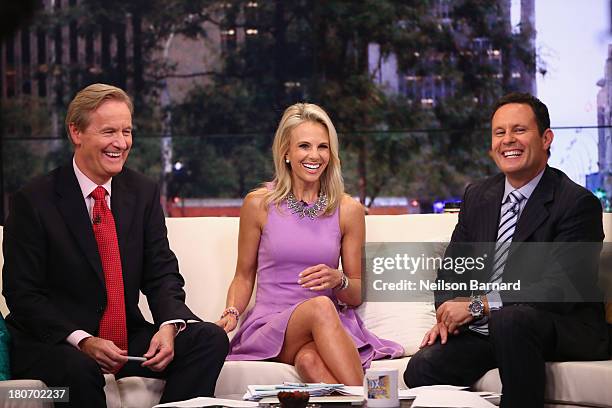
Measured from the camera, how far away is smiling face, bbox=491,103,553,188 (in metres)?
2.99

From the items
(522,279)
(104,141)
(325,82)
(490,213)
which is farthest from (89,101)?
(325,82)

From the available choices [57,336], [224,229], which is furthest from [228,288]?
[57,336]

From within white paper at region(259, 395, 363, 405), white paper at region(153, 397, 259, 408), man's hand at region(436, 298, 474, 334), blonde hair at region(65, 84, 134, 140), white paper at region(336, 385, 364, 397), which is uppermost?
blonde hair at region(65, 84, 134, 140)

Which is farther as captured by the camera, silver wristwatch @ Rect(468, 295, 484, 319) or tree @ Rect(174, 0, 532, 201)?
tree @ Rect(174, 0, 532, 201)

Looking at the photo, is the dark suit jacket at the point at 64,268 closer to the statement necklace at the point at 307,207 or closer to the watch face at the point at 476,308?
the statement necklace at the point at 307,207

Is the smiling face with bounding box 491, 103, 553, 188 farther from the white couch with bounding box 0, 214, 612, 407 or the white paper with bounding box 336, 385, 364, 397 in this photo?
the white paper with bounding box 336, 385, 364, 397

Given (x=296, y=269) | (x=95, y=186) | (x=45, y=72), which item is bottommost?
(x=296, y=269)

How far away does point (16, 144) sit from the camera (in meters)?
6.47

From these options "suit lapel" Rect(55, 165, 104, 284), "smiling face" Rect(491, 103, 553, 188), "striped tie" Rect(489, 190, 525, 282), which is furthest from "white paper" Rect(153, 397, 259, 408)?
"smiling face" Rect(491, 103, 553, 188)

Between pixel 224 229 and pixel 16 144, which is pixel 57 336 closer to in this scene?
pixel 224 229

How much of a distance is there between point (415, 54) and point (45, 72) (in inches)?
107

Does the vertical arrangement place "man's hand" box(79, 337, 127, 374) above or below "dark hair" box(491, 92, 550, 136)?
below

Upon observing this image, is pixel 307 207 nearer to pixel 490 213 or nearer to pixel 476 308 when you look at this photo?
pixel 490 213

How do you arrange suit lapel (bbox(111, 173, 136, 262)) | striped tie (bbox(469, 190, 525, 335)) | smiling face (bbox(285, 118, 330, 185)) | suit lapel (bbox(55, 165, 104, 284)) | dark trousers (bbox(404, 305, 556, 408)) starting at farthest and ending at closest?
smiling face (bbox(285, 118, 330, 185))
striped tie (bbox(469, 190, 525, 335))
suit lapel (bbox(111, 173, 136, 262))
suit lapel (bbox(55, 165, 104, 284))
dark trousers (bbox(404, 305, 556, 408))
